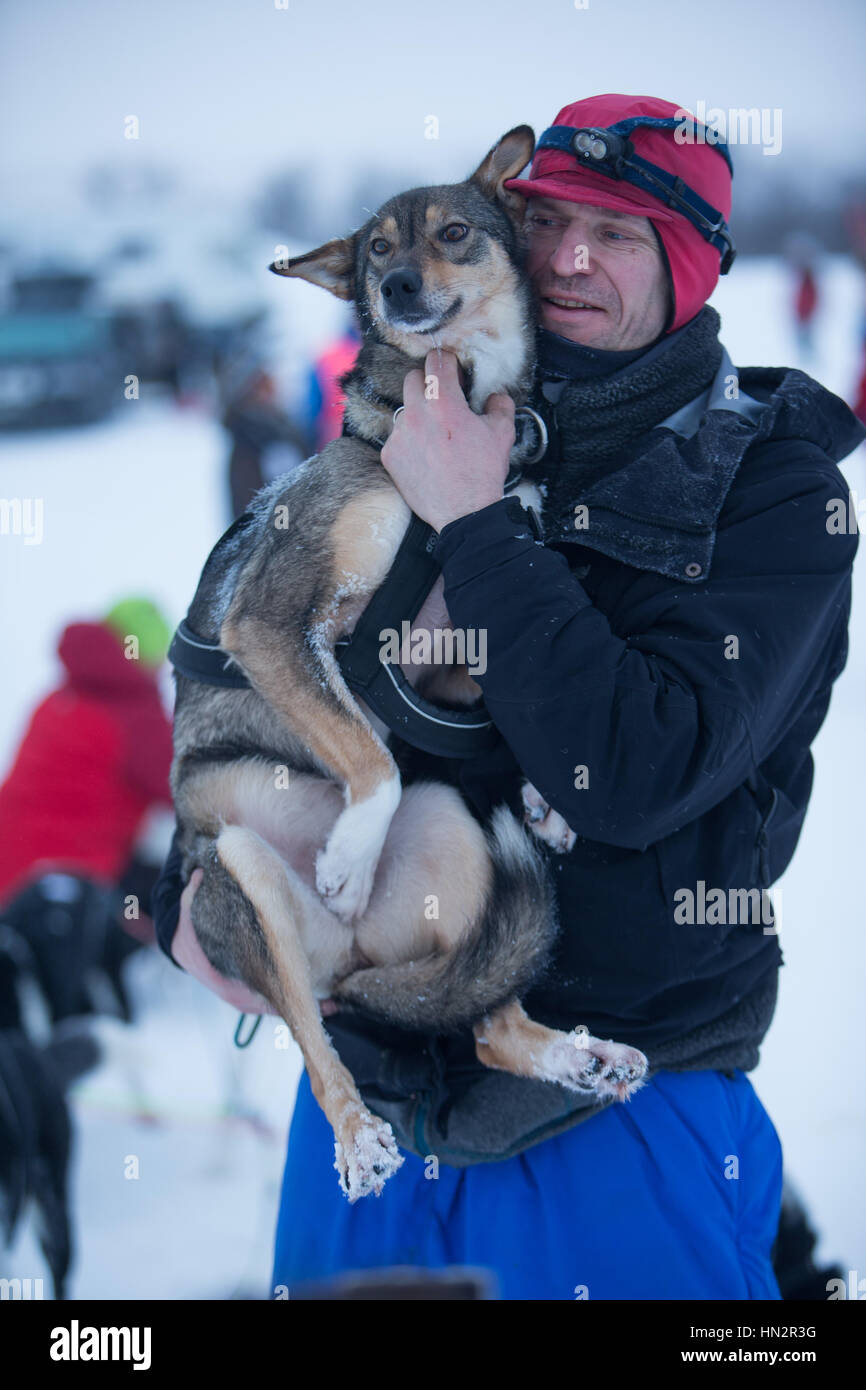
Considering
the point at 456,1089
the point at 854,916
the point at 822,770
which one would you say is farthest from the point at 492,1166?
the point at 822,770

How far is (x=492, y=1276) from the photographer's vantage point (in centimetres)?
162

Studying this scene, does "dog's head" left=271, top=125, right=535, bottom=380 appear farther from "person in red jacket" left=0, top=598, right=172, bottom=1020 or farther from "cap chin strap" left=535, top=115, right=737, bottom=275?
"person in red jacket" left=0, top=598, right=172, bottom=1020

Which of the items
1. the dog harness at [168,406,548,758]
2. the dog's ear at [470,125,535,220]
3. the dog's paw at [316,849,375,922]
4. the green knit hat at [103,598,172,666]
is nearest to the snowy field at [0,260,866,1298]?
the green knit hat at [103,598,172,666]

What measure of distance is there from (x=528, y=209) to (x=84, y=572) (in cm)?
734

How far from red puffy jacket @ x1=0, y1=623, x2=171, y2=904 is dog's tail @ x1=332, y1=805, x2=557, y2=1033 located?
2.21 m

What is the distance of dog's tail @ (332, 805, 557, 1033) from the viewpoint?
1.73m

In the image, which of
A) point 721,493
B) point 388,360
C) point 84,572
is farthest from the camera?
point 84,572

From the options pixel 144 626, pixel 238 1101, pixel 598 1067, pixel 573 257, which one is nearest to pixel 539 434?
pixel 573 257

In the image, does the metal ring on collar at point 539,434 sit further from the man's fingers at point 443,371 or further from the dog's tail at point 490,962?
the dog's tail at point 490,962

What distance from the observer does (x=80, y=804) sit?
3.82 metres

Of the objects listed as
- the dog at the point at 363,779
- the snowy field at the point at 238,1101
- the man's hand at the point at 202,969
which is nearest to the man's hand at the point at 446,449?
the dog at the point at 363,779

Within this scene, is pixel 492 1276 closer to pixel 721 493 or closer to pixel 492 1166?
pixel 492 1166

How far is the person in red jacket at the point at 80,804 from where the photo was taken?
3.46 metres

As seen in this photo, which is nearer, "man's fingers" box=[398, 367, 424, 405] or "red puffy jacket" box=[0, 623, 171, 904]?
"man's fingers" box=[398, 367, 424, 405]
